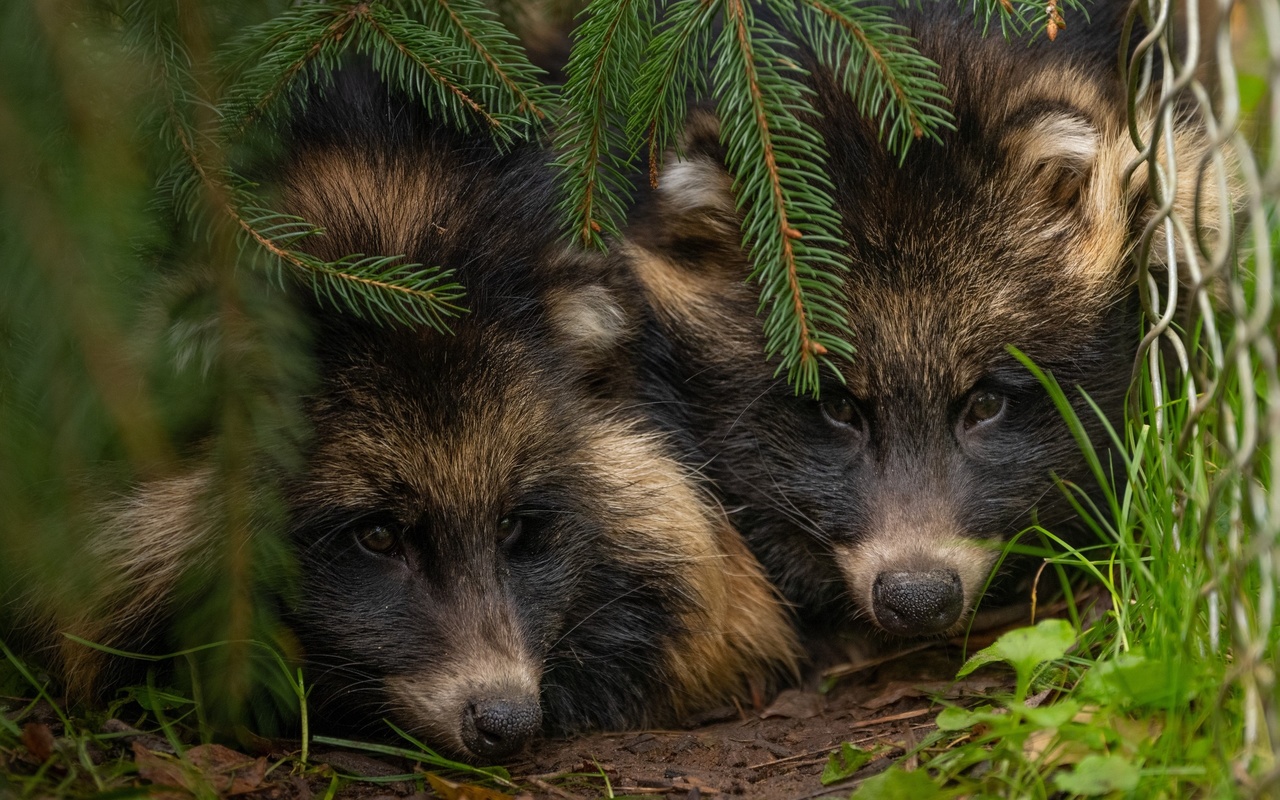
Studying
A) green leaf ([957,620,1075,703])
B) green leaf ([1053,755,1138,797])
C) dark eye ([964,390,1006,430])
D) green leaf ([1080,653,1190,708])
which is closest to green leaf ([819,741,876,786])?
green leaf ([957,620,1075,703])

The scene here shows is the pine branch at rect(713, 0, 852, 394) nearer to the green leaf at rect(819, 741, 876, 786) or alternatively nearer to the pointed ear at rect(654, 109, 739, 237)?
the pointed ear at rect(654, 109, 739, 237)

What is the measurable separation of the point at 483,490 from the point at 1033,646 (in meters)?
1.62

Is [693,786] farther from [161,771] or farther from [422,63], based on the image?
[422,63]

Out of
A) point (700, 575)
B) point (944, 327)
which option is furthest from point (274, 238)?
point (944, 327)

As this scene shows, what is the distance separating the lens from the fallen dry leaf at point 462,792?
338 centimetres

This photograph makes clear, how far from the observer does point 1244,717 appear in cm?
265

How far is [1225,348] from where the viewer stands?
416cm

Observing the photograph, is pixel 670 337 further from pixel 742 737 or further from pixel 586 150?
pixel 742 737

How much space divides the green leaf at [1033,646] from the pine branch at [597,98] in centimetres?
158

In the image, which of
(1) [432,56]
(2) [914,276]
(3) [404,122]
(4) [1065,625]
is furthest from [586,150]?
(4) [1065,625]

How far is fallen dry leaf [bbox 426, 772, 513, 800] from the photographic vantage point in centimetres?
338

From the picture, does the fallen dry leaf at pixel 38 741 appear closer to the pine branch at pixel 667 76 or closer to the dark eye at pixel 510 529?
the dark eye at pixel 510 529

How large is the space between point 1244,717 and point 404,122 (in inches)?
117

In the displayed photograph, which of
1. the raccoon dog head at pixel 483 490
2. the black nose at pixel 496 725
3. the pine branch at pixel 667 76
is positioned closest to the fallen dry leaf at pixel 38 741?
the raccoon dog head at pixel 483 490
